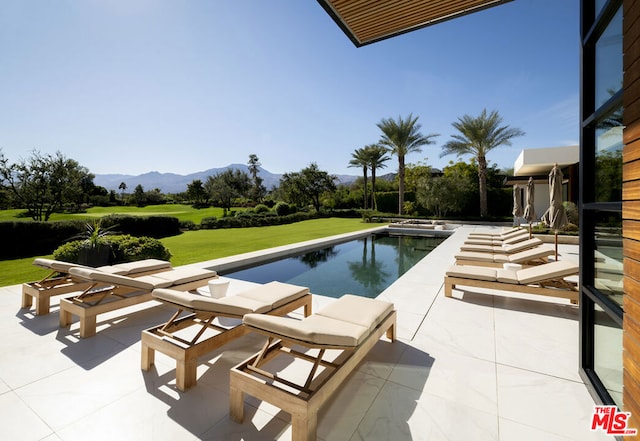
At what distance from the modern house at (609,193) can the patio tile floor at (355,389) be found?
0.41 metres

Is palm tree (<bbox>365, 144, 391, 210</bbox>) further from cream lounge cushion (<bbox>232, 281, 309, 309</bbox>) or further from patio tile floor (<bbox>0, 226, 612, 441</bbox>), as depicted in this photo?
cream lounge cushion (<bbox>232, 281, 309, 309</bbox>)

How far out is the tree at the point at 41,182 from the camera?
14469 mm

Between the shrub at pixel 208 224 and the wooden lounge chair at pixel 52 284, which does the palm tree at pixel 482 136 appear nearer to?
the shrub at pixel 208 224

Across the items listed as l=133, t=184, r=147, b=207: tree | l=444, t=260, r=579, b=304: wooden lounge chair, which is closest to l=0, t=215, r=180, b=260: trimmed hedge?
l=444, t=260, r=579, b=304: wooden lounge chair

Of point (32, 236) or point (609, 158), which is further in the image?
point (32, 236)

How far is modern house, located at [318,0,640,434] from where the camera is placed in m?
1.55

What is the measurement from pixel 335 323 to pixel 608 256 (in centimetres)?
240

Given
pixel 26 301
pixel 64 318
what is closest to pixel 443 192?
pixel 64 318

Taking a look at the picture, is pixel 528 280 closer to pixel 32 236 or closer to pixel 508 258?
pixel 508 258

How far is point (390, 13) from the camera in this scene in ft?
10.0

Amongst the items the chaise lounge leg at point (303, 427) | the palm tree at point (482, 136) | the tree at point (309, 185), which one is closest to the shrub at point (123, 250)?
the chaise lounge leg at point (303, 427)

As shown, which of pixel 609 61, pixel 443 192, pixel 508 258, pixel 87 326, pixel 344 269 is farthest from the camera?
pixel 443 192

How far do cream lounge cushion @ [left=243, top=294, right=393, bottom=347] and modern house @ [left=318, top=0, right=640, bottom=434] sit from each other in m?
1.59

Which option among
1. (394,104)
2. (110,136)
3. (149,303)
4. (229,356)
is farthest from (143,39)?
(394,104)
